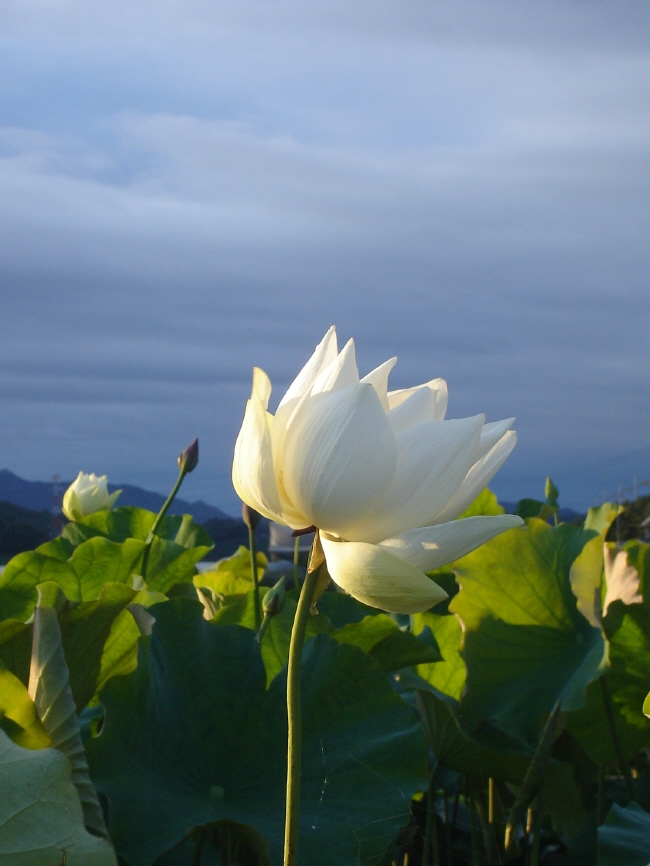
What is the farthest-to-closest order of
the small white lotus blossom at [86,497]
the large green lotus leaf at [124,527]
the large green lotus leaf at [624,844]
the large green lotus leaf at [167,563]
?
the small white lotus blossom at [86,497] → the large green lotus leaf at [124,527] → the large green lotus leaf at [167,563] → the large green lotus leaf at [624,844]

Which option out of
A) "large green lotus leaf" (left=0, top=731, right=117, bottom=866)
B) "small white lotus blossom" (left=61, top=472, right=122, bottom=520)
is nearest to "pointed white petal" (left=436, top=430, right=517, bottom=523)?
"large green lotus leaf" (left=0, top=731, right=117, bottom=866)

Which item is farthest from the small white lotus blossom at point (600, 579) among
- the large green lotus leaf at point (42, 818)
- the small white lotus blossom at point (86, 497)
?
the small white lotus blossom at point (86, 497)

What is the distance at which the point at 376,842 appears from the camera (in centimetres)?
92

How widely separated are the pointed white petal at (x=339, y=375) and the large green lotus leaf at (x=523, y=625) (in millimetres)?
802

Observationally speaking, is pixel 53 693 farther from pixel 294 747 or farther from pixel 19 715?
pixel 294 747

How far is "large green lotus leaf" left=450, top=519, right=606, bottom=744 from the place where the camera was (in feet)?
4.67

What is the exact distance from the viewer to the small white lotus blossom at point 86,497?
2871 millimetres

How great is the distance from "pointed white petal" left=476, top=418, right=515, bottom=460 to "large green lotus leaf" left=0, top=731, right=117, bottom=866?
0.44 metres

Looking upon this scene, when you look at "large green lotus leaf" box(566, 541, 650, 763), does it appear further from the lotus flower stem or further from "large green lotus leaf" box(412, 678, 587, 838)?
the lotus flower stem

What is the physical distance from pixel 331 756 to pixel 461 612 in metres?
0.53

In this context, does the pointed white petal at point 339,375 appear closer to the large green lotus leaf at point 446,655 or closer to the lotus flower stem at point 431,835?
the lotus flower stem at point 431,835

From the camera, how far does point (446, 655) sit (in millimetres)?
1642

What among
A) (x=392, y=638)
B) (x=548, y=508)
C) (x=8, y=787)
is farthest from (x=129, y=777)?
(x=548, y=508)

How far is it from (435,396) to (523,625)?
2.76ft
